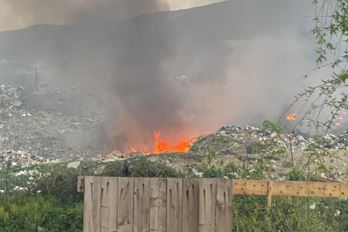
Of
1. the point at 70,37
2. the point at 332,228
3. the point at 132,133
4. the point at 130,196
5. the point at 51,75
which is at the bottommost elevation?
the point at 332,228

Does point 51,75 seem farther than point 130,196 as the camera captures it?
Yes

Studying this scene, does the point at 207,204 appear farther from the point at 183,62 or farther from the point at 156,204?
the point at 183,62

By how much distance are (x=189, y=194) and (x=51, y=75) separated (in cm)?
3585

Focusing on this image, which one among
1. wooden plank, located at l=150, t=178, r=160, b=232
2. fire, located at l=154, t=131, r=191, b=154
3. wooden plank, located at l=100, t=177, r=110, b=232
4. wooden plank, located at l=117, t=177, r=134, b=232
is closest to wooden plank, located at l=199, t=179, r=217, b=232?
wooden plank, located at l=150, t=178, r=160, b=232

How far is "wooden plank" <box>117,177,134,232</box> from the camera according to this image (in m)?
2.68

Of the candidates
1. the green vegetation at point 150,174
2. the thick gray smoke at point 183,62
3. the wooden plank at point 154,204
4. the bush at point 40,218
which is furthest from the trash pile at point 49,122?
the wooden plank at point 154,204

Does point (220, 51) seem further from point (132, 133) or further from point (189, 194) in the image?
point (189, 194)

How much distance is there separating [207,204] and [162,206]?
0.23 meters

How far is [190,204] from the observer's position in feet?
8.84

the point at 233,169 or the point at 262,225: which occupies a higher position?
the point at 233,169

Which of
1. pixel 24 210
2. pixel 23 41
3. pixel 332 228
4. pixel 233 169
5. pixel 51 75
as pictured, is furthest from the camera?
pixel 23 41

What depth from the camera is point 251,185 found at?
9.71ft

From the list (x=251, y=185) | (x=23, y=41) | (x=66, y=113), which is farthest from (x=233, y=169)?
(x=23, y=41)

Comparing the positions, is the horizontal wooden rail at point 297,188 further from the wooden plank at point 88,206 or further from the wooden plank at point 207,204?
the wooden plank at point 88,206
